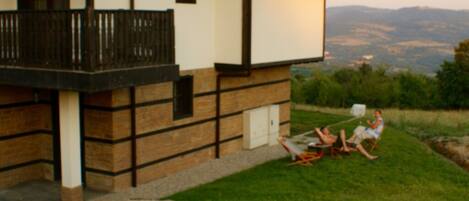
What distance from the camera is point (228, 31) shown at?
1552 cm

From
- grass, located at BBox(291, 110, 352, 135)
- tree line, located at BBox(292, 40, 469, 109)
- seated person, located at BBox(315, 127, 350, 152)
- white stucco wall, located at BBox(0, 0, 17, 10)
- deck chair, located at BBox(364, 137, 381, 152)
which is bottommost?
tree line, located at BBox(292, 40, 469, 109)

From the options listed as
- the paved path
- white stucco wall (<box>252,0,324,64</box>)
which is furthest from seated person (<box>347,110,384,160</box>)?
white stucco wall (<box>252,0,324,64</box>)

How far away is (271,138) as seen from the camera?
61.1ft

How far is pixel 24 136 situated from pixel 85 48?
4462 mm

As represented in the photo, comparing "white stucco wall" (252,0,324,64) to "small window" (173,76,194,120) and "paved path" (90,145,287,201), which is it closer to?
"small window" (173,76,194,120)

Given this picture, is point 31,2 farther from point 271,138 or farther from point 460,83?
point 460,83

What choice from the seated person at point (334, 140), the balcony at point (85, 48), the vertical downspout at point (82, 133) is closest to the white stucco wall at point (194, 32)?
the balcony at point (85, 48)

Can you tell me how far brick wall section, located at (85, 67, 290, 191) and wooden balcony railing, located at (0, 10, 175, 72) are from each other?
166 cm

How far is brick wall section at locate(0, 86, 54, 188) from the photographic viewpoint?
13.2 meters

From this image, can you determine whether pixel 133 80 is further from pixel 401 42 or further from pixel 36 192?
pixel 401 42

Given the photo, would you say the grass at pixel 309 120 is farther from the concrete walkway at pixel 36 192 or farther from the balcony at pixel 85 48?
the balcony at pixel 85 48

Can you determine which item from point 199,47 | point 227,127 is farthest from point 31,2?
point 227,127

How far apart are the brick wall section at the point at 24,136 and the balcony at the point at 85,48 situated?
1879mm

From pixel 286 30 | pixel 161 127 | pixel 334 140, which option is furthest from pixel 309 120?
pixel 161 127
